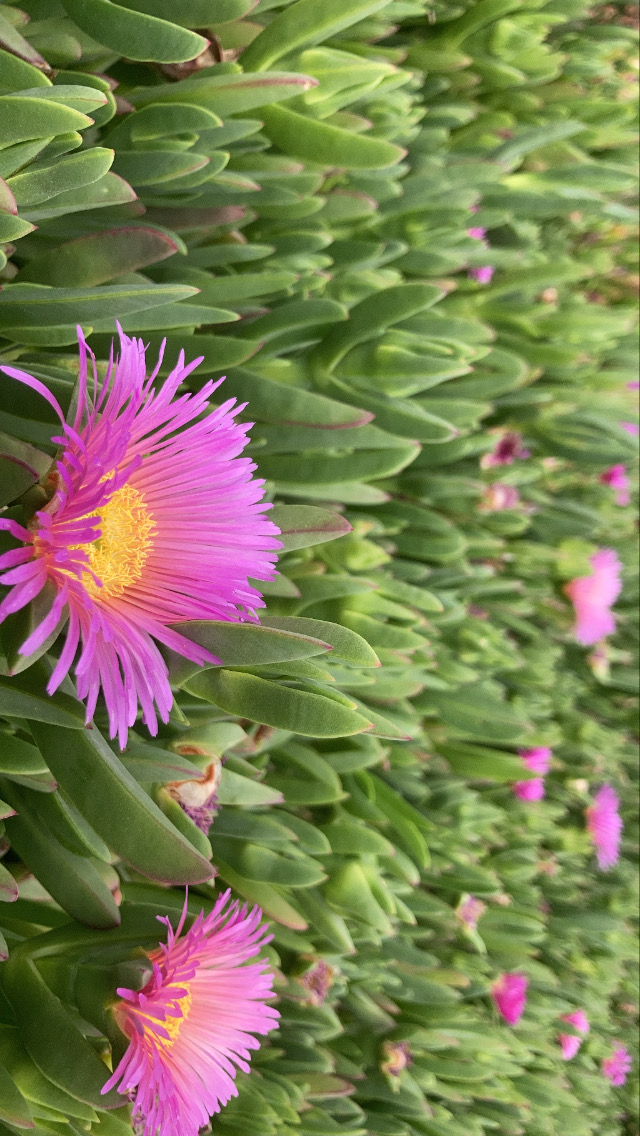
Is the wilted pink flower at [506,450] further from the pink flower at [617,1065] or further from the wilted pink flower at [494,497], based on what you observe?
the pink flower at [617,1065]

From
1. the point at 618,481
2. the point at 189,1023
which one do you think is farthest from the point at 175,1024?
the point at 618,481

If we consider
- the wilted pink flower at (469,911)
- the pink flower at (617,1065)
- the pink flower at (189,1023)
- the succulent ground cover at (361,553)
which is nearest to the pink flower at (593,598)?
the succulent ground cover at (361,553)

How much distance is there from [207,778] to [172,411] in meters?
0.29

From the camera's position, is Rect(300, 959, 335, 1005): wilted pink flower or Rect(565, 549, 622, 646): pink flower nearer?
Rect(300, 959, 335, 1005): wilted pink flower

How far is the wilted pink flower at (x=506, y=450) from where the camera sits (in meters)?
1.08

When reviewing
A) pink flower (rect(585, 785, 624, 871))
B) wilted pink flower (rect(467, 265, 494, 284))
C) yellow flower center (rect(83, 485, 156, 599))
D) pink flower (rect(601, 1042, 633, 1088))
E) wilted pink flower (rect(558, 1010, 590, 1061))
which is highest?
wilted pink flower (rect(467, 265, 494, 284))

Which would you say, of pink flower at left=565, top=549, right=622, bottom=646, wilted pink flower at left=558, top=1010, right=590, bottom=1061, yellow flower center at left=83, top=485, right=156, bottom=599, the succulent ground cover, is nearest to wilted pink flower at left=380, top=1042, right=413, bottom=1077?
the succulent ground cover

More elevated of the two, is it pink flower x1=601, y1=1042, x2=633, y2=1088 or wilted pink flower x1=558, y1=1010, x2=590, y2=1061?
wilted pink flower x1=558, y1=1010, x2=590, y2=1061

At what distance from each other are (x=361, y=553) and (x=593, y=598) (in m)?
0.52

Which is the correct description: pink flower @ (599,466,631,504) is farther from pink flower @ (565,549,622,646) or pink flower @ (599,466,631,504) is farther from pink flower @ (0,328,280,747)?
pink flower @ (0,328,280,747)

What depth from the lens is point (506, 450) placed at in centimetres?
109

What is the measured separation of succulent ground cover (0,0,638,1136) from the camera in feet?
1.72

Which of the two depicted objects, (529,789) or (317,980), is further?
(529,789)

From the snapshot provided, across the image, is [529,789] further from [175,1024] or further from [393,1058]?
[175,1024]
